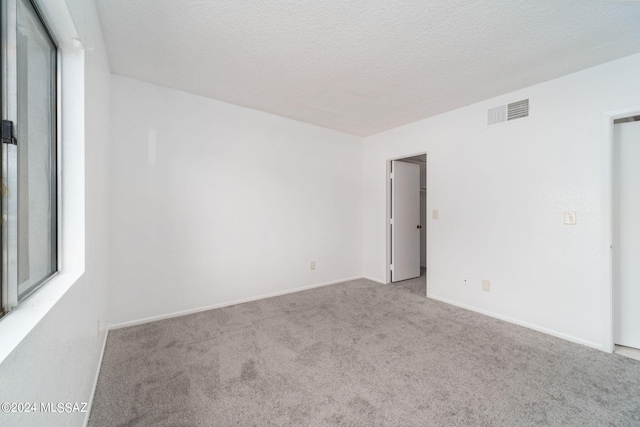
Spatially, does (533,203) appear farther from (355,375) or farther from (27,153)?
(27,153)

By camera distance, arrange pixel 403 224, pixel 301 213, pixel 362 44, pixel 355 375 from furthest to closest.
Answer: pixel 403 224
pixel 301 213
pixel 362 44
pixel 355 375

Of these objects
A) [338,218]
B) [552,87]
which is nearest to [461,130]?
[552,87]

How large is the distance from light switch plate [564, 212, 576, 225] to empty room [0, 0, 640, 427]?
17mm

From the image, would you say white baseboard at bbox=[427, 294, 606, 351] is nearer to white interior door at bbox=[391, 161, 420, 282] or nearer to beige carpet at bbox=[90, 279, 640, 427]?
beige carpet at bbox=[90, 279, 640, 427]

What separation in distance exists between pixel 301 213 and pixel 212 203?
132cm

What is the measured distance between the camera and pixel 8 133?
2.76 feet

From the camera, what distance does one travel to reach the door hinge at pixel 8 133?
82 cm

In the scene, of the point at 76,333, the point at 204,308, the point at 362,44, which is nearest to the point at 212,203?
the point at 204,308

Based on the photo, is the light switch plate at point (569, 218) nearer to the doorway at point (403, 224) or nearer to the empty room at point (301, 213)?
the empty room at point (301, 213)

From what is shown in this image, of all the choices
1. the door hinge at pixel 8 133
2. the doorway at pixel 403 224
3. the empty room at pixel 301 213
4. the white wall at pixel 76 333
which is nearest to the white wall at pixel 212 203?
the empty room at pixel 301 213

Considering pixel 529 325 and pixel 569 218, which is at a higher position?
pixel 569 218

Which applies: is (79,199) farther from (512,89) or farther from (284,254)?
(512,89)

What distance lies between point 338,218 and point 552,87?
3.04 m

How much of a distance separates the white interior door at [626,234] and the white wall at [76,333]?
3.91 meters
